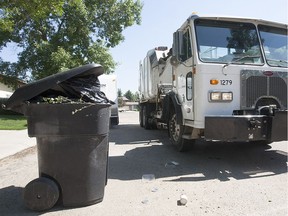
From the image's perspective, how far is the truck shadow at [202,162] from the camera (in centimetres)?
545

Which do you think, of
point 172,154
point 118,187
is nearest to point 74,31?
point 172,154

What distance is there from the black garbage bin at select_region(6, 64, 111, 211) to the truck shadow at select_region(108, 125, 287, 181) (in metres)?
1.47

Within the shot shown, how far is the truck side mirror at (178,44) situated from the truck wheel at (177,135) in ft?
4.92

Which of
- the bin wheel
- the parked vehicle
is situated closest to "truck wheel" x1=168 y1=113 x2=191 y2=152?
the bin wheel

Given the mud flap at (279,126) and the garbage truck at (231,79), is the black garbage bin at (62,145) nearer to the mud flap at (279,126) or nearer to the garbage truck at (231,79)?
the garbage truck at (231,79)

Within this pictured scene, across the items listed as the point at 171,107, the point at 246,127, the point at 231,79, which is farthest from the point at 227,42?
the point at 171,107

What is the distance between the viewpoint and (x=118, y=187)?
15.7ft

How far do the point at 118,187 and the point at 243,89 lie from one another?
9.80ft

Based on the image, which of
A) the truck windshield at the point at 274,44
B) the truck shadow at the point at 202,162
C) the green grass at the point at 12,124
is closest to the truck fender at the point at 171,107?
the truck shadow at the point at 202,162

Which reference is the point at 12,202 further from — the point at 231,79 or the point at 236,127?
the point at 231,79

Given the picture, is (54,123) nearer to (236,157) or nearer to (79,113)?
(79,113)

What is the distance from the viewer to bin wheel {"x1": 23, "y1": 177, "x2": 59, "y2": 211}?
378cm

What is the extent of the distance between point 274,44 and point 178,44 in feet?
6.64

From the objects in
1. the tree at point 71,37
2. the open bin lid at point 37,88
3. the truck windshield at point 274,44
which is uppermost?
the tree at point 71,37
